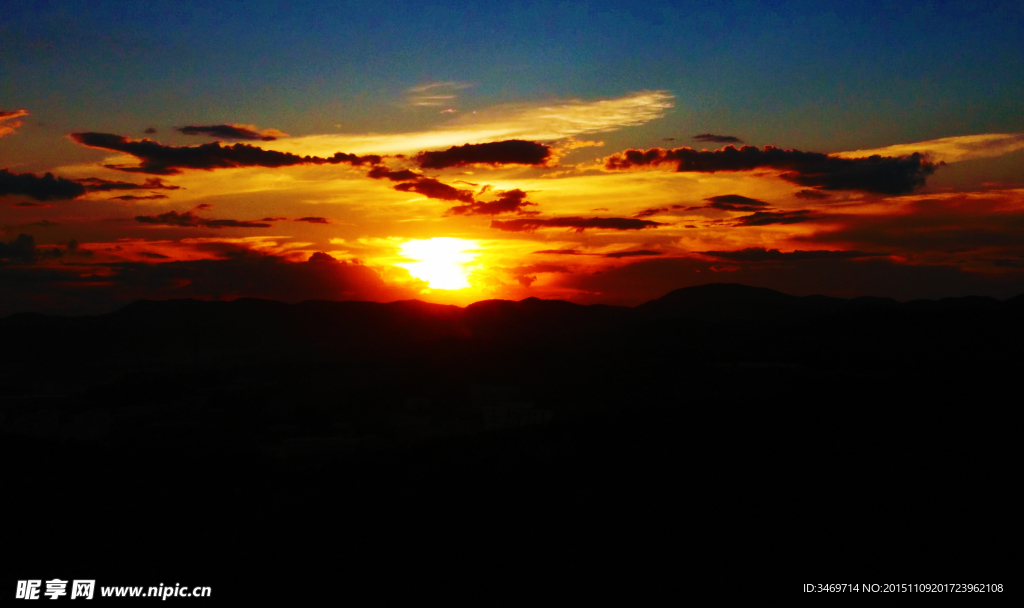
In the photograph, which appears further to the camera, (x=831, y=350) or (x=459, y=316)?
(x=459, y=316)

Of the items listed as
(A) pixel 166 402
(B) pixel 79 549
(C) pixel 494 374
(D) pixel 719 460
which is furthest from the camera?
(C) pixel 494 374

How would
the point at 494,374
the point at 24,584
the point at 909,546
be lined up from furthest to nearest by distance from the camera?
1. the point at 494,374
2. the point at 909,546
3. the point at 24,584

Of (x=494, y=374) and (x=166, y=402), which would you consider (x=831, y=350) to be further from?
(x=166, y=402)

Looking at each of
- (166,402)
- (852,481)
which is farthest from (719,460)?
(166,402)

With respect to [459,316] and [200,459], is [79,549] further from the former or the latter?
[459,316]

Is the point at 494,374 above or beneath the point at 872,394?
beneath

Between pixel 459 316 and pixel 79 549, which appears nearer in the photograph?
pixel 79 549

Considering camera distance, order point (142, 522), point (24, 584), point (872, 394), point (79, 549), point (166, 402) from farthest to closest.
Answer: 1. point (166, 402)
2. point (872, 394)
3. point (142, 522)
4. point (79, 549)
5. point (24, 584)

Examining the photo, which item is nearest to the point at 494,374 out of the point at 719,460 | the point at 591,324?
the point at 719,460

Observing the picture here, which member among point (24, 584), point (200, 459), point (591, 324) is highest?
point (24, 584)
